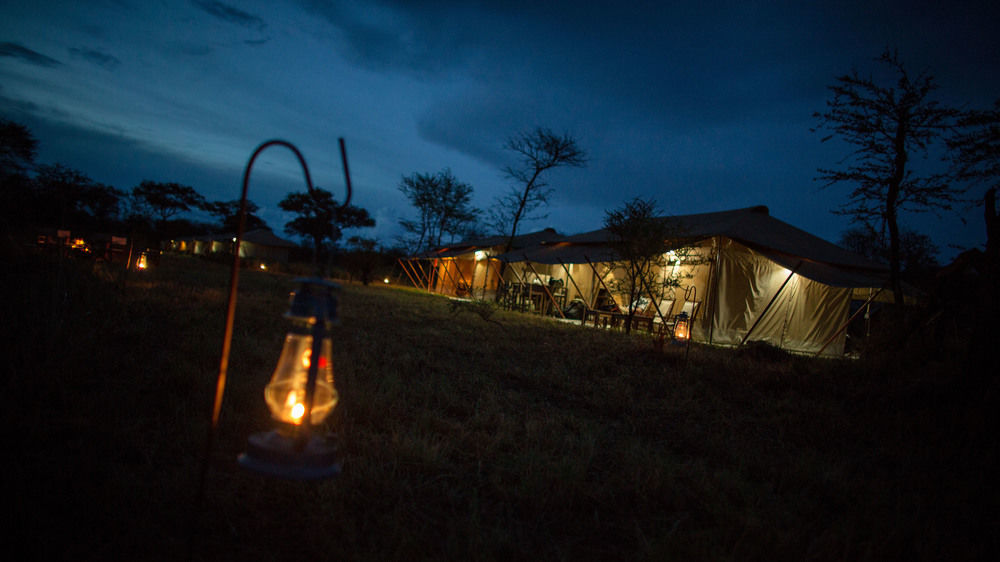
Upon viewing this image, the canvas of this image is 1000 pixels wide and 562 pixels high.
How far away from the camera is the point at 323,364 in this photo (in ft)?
3.85

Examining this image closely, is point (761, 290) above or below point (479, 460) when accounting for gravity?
above

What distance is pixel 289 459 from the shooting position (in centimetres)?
99

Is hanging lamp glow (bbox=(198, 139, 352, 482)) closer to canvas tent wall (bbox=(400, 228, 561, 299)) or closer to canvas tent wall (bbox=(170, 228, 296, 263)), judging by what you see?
canvas tent wall (bbox=(400, 228, 561, 299))

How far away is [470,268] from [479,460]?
2150 cm

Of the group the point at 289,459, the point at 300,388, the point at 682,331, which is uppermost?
the point at 682,331

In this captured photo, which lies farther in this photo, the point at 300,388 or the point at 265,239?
the point at 265,239

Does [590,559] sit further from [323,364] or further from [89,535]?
[89,535]

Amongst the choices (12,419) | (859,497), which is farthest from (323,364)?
(859,497)

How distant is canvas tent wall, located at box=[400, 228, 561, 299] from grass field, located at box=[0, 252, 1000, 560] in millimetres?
14930

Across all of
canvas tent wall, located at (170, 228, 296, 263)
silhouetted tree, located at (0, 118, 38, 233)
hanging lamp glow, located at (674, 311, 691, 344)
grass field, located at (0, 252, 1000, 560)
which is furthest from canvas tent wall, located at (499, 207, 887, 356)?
canvas tent wall, located at (170, 228, 296, 263)

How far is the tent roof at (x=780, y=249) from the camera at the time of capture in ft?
31.0

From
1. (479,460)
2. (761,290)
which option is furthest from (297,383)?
(761,290)

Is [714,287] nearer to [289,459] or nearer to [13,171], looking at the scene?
[289,459]

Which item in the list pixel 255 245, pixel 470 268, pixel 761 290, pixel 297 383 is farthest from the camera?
pixel 255 245
